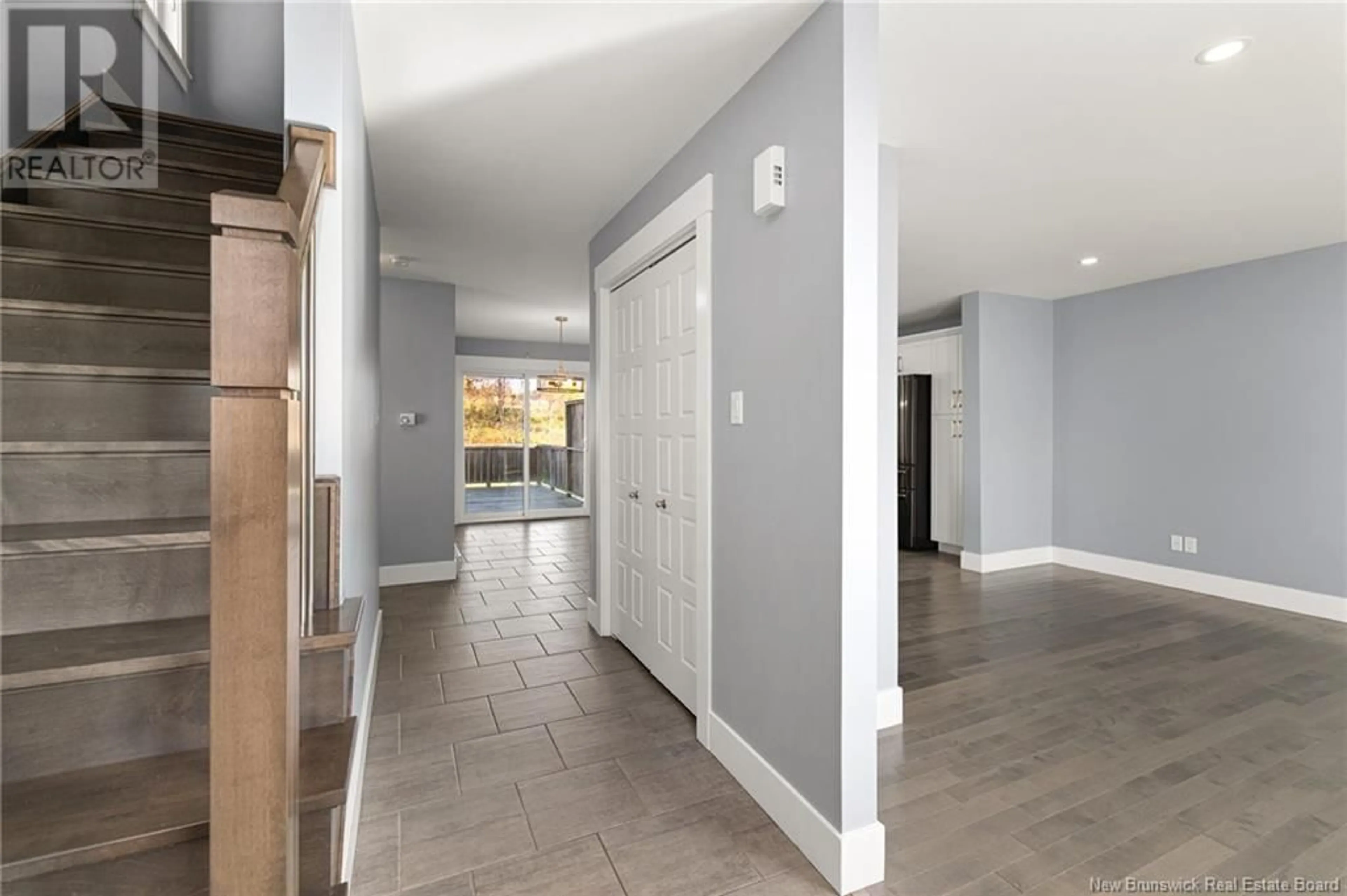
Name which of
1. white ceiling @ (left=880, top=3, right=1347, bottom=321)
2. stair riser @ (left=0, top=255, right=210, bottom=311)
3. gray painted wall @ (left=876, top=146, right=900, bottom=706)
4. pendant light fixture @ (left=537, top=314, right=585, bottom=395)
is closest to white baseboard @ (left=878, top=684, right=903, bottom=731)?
gray painted wall @ (left=876, top=146, right=900, bottom=706)

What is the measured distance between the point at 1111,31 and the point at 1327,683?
3.48 meters

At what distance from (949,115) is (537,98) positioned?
171cm

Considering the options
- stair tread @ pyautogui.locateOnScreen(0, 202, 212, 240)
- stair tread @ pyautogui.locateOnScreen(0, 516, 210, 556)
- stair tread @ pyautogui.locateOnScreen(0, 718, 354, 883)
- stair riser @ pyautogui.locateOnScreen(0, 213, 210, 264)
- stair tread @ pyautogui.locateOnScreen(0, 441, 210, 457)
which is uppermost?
stair tread @ pyautogui.locateOnScreen(0, 202, 212, 240)

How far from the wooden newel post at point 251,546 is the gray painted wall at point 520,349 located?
27.1ft

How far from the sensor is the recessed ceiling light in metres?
2.03

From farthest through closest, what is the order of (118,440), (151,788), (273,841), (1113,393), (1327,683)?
(1113,393) → (1327,683) → (118,440) → (151,788) → (273,841)

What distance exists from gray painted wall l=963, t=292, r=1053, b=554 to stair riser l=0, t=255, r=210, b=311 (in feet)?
19.1

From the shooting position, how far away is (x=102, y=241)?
1876 mm

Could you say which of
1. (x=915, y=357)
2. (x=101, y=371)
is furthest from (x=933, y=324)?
(x=101, y=371)

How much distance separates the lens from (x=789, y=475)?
1.95 metres

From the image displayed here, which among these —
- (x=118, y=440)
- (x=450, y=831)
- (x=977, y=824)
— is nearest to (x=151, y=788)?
(x=118, y=440)

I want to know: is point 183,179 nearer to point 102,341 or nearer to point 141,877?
point 102,341

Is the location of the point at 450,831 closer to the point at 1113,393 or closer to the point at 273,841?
the point at 273,841

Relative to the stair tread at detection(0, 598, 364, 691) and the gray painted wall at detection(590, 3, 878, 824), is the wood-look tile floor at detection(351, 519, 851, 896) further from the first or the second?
the stair tread at detection(0, 598, 364, 691)
